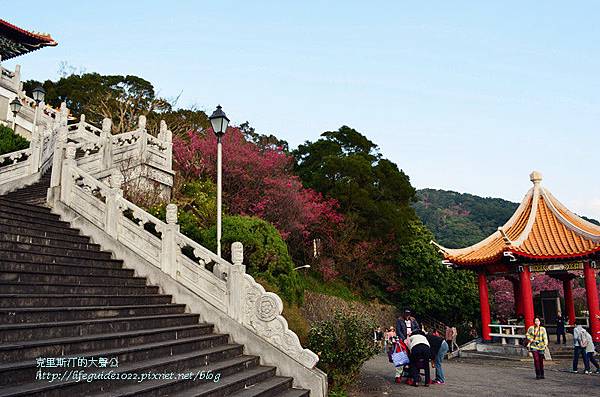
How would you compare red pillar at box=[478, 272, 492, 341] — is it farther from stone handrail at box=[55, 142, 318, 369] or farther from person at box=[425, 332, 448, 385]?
stone handrail at box=[55, 142, 318, 369]

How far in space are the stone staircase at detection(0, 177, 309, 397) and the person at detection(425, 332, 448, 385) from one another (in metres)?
4.36

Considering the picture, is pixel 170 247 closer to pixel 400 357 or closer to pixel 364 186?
pixel 400 357

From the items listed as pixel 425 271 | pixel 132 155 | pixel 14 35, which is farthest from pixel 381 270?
pixel 14 35

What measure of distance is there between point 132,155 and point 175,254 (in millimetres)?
9005

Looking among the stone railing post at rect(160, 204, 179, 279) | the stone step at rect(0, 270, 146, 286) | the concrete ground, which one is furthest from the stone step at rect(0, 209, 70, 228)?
the concrete ground

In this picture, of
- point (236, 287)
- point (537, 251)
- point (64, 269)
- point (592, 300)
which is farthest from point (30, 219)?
point (592, 300)

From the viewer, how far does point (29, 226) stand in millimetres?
8461

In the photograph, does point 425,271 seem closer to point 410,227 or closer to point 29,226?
point 410,227

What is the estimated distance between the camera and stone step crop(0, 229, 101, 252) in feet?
25.2

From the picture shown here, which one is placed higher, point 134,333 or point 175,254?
point 175,254

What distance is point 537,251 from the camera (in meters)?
16.0

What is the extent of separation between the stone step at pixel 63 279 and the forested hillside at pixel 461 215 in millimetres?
55201

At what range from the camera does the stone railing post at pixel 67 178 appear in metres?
10.4

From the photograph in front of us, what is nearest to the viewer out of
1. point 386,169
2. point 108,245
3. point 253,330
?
point 253,330
